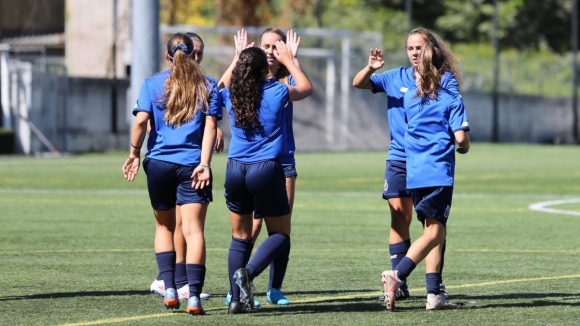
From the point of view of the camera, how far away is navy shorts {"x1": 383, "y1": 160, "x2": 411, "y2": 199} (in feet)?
26.8

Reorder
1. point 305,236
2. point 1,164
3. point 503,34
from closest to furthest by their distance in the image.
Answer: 1. point 305,236
2. point 1,164
3. point 503,34

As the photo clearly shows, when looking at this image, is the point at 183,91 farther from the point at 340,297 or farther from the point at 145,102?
the point at 340,297

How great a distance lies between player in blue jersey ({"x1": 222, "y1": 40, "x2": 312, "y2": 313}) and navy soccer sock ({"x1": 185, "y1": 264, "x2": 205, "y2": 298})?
21 cm

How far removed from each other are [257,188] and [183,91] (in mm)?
807

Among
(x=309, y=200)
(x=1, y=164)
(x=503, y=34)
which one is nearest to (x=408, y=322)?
(x=309, y=200)

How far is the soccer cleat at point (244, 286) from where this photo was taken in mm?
7078

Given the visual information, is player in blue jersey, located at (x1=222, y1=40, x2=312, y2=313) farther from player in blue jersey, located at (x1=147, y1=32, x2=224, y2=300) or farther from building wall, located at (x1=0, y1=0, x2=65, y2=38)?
building wall, located at (x1=0, y1=0, x2=65, y2=38)

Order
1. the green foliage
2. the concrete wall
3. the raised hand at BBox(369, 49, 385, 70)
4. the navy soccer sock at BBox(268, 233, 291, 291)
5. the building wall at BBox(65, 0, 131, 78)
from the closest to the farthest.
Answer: the navy soccer sock at BBox(268, 233, 291, 291)
the raised hand at BBox(369, 49, 385, 70)
the concrete wall
the building wall at BBox(65, 0, 131, 78)
the green foliage

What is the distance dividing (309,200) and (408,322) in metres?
9.95

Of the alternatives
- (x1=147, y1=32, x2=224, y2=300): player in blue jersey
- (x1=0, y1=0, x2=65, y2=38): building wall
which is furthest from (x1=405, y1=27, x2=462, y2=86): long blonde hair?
(x1=0, y1=0, x2=65, y2=38): building wall

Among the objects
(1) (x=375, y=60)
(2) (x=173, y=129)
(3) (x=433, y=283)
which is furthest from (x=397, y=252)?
(2) (x=173, y=129)

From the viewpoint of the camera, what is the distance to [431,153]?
295 inches

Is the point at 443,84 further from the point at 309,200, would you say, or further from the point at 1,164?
the point at 1,164

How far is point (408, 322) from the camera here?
275 inches
